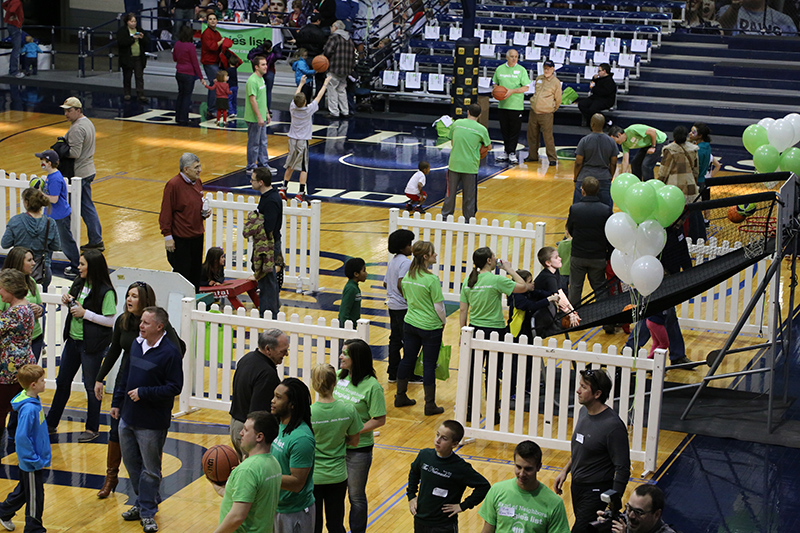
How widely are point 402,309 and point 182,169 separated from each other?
299 centimetres

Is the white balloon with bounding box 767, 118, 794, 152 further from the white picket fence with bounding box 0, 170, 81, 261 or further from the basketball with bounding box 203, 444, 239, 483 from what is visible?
the white picket fence with bounding box 0, 170, 81, 261

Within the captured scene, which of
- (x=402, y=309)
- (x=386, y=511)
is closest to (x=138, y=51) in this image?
(x=402, y=309)

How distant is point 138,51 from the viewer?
25719 millimetres

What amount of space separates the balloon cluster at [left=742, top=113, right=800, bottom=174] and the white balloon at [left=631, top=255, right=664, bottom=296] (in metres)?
2.39

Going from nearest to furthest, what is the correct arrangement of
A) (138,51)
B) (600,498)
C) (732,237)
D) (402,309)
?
1. (600,498)
2. (402,309)
3. (732,237)
4. (138,51)

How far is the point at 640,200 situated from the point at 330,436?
3.18m

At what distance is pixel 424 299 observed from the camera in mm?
9047

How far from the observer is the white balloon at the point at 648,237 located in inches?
332

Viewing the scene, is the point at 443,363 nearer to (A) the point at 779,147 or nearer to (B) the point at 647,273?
(B) the point at 647,273

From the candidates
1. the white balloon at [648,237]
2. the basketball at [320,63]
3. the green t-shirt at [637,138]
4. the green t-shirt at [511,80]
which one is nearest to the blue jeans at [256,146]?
the green t-shirt at [511,80]

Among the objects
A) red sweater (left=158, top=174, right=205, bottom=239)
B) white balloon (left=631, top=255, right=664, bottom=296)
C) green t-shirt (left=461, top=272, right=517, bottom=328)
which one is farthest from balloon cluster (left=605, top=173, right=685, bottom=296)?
red sweater (left=158, top=174, right=205, bottom=239)

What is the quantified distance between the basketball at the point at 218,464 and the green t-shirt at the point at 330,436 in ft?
2.03

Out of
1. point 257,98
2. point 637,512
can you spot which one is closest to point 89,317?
point 637,512

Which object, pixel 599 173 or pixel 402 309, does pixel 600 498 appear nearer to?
pixel 402 309
